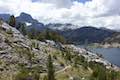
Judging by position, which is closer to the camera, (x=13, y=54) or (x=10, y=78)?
(x=10, y=78)

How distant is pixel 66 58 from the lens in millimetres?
155125

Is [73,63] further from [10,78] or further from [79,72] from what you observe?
[10,78]

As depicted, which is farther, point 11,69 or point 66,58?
point 66,58

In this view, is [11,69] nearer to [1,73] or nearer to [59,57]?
[1,73]

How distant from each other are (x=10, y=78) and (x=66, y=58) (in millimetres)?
54419

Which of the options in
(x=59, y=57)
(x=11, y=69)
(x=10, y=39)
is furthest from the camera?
(x=59, y=57)

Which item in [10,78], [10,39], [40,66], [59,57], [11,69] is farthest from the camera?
[59,57]

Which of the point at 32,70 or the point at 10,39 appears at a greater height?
the point at 10,39

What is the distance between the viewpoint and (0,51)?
126m

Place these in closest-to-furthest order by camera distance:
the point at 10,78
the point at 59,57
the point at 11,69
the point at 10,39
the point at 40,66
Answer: the point at 10,78 < the point at 11,69 < the point at 40,66 < the point at 10,39 < the point at 59,57

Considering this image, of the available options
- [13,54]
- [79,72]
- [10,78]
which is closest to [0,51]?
[13,54]

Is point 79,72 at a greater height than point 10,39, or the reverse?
point 10,39

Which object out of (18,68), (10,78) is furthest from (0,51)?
(10,78)

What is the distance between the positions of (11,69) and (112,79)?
40313 mm
